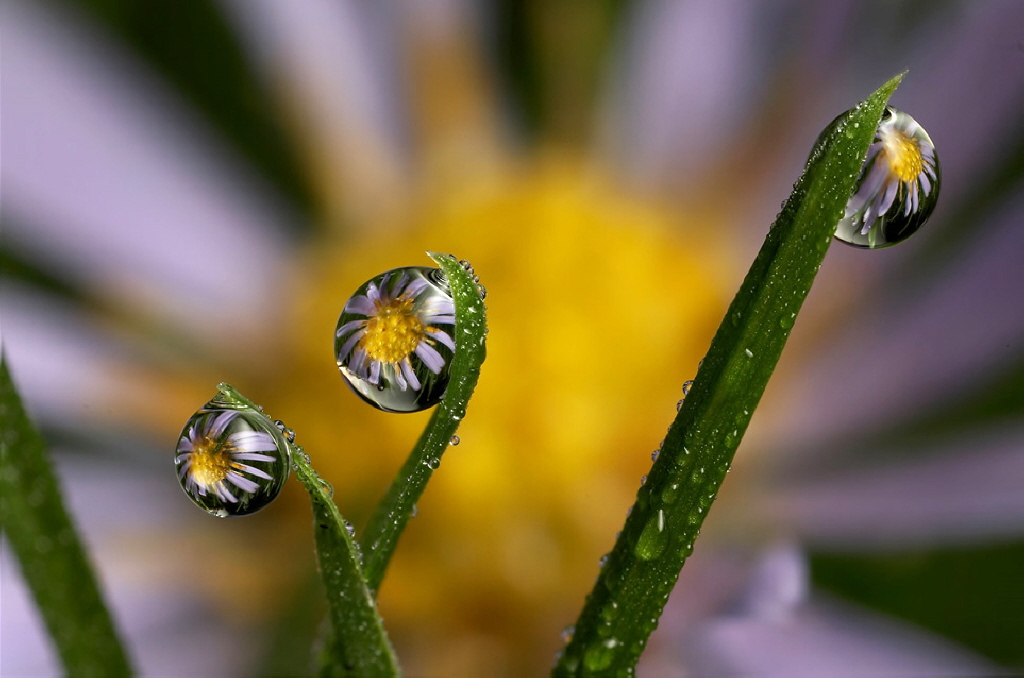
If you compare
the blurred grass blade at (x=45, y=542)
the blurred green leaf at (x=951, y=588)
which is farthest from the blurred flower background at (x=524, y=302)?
the blurred grass blade at (x=45, y=542)

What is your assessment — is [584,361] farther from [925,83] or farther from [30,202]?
[30,202]

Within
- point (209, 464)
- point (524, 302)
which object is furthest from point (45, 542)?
point (524, 302)

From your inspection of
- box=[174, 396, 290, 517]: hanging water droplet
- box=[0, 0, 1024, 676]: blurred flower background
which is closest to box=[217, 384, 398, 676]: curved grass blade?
box=[174, 396, 290, 517]: hanging water droplet

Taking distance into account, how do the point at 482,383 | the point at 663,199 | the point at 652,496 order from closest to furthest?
1. the point at 652,496
2. the point at 482,383
3. the point at 663,199

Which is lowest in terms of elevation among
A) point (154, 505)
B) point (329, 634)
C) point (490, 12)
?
point (329, 634)

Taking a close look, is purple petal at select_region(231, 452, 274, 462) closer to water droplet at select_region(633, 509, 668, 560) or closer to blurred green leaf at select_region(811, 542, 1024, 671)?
water droplet at select_region(633, 509, 668, 560)

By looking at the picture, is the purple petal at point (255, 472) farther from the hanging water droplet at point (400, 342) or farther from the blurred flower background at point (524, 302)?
the blurred flower background at point (524, 302)

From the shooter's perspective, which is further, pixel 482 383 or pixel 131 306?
pixel 131 306

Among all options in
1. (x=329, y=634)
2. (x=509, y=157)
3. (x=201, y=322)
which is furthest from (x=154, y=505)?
(x=329, y=634)
